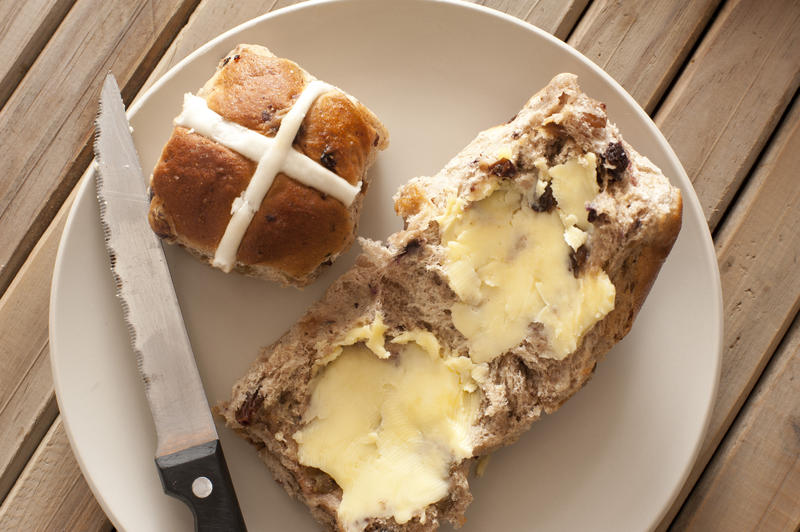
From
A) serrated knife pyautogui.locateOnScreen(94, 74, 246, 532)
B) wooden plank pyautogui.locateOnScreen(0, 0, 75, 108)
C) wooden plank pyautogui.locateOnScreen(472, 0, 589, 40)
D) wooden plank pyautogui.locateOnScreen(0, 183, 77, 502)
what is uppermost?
wooden plank pyautogui.locateOnScreen(472, 0, 589, 40)

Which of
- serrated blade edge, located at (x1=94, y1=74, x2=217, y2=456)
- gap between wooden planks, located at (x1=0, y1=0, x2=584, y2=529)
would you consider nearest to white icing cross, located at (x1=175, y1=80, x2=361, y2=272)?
serrated blade edge, located at (x1=94, y1=74, x2=217, y2=456)

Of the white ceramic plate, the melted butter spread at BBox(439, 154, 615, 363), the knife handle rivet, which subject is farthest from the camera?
the white ceramic plate

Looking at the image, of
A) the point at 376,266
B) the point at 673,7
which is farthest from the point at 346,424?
the point at 673,7

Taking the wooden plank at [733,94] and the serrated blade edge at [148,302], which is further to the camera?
the wooden plank at [733,94]

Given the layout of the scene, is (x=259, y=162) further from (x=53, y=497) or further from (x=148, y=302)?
(x=53, y=497)

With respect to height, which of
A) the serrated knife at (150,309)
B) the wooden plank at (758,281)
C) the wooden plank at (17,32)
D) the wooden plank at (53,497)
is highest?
the wooden plank at (758,281)

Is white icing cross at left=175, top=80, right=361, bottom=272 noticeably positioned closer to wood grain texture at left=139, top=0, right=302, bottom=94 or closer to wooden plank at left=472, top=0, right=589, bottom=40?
wood grain texture at left=139, top=0, right=302, bottom=94

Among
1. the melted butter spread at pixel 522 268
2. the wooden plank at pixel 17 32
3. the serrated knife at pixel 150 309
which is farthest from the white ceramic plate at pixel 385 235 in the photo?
the wooden plank at pixel 17 32

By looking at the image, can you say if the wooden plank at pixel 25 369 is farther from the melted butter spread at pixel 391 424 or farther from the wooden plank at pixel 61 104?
the melted butter spread at pixel 391 424
